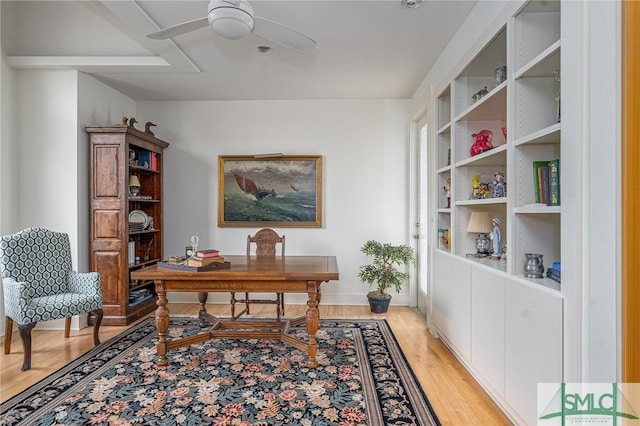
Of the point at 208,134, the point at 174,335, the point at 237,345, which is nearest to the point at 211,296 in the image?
the point at 174,335

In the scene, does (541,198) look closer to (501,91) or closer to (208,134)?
(501,91)

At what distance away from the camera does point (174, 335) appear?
11.0ft

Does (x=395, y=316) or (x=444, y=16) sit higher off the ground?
(x=444, y=16)

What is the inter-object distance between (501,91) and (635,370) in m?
1.64

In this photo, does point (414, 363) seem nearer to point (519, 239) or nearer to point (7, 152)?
point (519, 239)

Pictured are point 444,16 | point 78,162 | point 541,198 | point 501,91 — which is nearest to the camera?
point 541,198

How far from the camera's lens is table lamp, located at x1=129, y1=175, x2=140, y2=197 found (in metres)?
4.01

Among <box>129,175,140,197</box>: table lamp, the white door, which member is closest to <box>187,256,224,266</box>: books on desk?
<box>129,175,140,197</box>: table lamp

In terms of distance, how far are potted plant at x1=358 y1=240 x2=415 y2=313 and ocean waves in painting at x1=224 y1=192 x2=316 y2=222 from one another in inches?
37.4

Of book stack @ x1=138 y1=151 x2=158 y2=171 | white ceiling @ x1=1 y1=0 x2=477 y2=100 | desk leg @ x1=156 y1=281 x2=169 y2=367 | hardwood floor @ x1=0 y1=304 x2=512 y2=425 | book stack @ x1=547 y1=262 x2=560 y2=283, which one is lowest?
hardwood floor @ x1=0 y1=304 x2=512 y2=425

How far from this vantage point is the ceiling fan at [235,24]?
1.95 meters

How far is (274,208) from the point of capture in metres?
4.61

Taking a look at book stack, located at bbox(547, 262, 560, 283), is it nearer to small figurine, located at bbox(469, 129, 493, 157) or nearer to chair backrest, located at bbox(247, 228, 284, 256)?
small figurine, located at bbox(469, 129, 493, 157)

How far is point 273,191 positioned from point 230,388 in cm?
273
